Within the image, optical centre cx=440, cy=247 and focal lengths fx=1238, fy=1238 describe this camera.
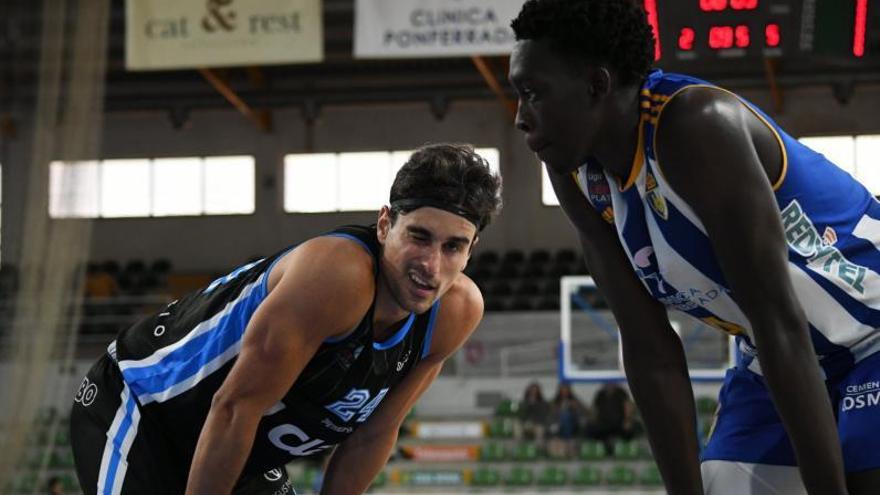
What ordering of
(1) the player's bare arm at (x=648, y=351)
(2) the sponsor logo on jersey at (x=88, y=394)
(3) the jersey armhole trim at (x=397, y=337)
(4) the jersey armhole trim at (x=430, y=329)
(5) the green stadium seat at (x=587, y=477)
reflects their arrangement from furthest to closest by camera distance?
1. (5) the green stadium seat at (x=587, y=477)
2. (2) the sponsor logo on jersey at (x=88, y=394)
3. (4) the jersey armhole trim at (x=430, y=329)
4. (3) the jersey armhole trim at (x=397, y=337)
5. (1) the player's bare arm at (x=648, y=351)

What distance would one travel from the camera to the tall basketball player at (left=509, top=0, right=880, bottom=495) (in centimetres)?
190

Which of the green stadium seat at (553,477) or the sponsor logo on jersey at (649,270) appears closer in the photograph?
the sponsor logo on jersey at (649,270)

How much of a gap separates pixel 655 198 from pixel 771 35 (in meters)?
5.62

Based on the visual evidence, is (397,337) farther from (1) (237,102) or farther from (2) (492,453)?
(1) (237,102)

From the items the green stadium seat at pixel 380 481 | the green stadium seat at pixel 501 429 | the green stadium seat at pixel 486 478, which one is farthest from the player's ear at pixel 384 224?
the green stadium seat at pixel 501 429

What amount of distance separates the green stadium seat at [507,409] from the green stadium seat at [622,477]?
193cm

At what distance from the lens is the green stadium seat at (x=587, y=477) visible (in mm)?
12969

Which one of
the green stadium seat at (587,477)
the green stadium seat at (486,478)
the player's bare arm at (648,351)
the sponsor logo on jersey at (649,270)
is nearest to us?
the sponsor logo on jersey at (649,270)

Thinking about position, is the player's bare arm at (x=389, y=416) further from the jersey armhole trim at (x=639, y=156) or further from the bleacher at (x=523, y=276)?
the bleacher at (x=523, y=276)

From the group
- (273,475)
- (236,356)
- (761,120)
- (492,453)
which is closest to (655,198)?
(761,120)

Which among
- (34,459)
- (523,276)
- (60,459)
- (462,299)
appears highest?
(462,299)

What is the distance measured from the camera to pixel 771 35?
7.32 meters

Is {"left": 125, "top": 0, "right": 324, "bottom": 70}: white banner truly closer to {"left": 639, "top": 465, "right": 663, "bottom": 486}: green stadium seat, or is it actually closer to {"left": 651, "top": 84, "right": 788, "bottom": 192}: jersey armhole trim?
{"left": 639, "top": 465, "right": 663, "bottom": 486}: green stadium seat

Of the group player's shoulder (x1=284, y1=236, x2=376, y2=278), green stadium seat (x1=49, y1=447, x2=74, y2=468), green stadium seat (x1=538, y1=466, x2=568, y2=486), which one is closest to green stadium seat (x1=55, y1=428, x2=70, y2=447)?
green stadium seat (x1=49, y1=447, x2=74, y2=468)
